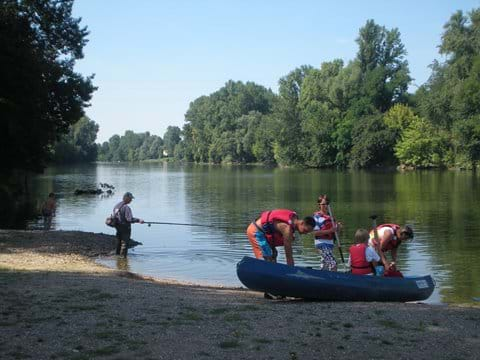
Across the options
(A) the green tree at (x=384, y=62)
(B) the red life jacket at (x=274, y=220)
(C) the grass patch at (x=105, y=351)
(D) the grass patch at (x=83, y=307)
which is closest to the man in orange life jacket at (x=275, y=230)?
(B) the red life jacket at (x=274, y=220)

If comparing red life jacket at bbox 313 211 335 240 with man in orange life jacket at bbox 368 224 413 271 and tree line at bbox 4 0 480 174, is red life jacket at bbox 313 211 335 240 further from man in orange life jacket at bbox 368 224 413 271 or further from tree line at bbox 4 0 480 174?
tree line at bbox 4 0 480 174

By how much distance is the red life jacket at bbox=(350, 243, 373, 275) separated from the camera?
39.9 feet

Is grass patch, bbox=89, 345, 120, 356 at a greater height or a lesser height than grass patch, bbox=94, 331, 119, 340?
lesser

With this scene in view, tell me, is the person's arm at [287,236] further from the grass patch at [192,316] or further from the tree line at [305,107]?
the tree line at [305,107]

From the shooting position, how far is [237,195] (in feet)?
157

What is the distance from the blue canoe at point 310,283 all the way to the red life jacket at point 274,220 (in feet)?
2.17

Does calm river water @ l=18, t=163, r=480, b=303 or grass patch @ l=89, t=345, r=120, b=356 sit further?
calm river water @ l=18, t=163, r=480, b=303

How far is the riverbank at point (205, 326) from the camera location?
7188 mm

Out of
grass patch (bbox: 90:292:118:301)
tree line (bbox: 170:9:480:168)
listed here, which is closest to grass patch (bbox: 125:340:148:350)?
grass patch (bbox: 90:292:118:301)

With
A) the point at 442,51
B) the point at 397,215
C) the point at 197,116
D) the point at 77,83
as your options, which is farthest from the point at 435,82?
the point at 197,116

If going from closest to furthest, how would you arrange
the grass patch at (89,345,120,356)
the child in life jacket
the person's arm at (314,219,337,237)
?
1. the grass patch at (89,345,120,356)
2. the child in life jacket
3. the person's arm at (314,219,337,237)

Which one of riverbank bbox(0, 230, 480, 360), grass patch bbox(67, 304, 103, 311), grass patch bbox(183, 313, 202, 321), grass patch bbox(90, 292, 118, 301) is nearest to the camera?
riverbank bbox(0, 230, 480, 360)

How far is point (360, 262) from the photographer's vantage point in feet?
40.0

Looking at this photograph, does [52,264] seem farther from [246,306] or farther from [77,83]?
[77,83]
